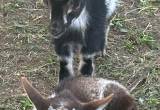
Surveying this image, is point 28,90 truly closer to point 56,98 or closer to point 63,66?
point 56,98

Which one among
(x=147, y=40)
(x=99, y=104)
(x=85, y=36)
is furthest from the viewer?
(x=147, y=40)

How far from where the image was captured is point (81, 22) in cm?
551

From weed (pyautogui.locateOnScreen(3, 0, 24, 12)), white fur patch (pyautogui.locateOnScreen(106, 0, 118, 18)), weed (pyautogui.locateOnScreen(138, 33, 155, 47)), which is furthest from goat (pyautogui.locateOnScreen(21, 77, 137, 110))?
weed (pyautogui.locateOnScreen(3, 0, 24, 12))

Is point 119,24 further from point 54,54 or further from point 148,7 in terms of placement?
point 54,54

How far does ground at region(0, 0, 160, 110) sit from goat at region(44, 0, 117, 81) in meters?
0.20

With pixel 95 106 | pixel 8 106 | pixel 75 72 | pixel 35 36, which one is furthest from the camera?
pixel 35 36

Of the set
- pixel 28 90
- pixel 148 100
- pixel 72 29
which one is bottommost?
pixel 148 100

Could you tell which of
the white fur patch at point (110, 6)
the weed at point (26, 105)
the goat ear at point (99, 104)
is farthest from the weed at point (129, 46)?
the goat ear at point (99, 104)

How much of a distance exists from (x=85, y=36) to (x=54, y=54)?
2.24 feet

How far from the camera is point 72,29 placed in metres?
5.50

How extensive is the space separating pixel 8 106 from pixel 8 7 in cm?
175

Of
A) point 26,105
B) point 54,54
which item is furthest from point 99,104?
point 54,54

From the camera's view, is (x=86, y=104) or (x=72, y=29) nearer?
(x=86, y=104)

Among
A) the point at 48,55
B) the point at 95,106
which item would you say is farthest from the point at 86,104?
the point at 48,55
